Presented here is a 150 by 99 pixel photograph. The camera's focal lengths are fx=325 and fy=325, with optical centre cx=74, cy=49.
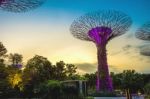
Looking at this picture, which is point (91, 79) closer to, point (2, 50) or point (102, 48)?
point (102, 48)

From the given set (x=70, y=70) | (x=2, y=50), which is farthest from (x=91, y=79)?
(x=2, y=50)

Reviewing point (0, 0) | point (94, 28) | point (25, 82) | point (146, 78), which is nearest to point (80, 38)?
point (94, 28)

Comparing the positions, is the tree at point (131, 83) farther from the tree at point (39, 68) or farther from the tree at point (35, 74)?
the tree at point (39, 68)

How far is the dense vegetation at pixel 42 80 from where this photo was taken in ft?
121

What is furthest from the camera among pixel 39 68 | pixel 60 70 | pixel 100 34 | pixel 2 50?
pixel 60 70

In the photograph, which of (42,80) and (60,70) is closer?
(42,80)

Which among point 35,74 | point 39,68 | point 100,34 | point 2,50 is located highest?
point 100,34

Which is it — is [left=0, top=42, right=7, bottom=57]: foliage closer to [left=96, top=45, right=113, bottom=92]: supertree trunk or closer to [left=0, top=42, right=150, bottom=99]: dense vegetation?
[left=0, top=42, right=150, bottom=99]: dense vegetation

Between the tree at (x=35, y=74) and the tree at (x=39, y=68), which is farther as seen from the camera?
the tree at (x=39, y=68)

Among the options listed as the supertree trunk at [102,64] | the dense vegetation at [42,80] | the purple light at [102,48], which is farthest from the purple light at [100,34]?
the dense vegetation at [42,80]

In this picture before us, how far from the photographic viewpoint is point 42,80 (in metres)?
62.8

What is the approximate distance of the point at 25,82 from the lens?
5722 centimetres

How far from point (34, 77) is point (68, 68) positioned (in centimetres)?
2144

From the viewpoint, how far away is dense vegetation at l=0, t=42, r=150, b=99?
36.8 meters
